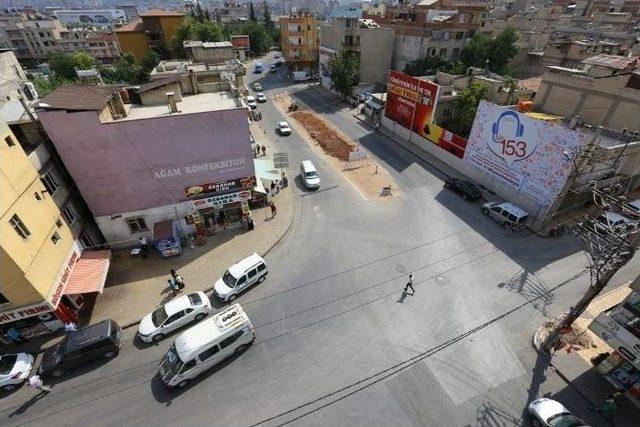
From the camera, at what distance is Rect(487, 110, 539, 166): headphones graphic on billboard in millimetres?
26859

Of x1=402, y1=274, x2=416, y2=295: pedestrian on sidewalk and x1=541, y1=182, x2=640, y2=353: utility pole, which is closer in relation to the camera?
x1=541, y1=182, x2=640, y2=353: utility pole

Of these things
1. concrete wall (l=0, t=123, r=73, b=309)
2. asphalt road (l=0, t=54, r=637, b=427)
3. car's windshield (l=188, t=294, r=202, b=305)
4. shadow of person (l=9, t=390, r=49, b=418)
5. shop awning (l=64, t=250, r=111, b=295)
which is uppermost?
concrete wall (l=0, t=123, r=73, b=309)

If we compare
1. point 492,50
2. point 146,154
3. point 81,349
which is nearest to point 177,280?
point 81,349

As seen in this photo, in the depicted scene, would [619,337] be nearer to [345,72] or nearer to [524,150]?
[524,150]

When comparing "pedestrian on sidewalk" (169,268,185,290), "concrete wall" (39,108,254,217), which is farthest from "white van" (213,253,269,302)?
"concrete wall" (39,108,254,217)

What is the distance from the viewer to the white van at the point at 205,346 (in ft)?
52.4

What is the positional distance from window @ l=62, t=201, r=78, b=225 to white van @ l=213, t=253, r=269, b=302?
11.1 metres

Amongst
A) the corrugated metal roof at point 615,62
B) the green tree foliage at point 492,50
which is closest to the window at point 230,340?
the corrugated metal roof at point 615,62

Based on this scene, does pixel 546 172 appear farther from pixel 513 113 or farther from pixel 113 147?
pixel 113 147

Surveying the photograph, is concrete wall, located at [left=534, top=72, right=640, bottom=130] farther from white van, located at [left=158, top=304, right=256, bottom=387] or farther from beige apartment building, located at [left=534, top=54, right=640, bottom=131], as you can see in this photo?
white van, located at [left=158, top=304, right=256, bottom=387]

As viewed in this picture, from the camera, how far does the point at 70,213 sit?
72.4 feet

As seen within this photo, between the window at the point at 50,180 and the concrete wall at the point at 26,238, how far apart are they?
3.56 feet

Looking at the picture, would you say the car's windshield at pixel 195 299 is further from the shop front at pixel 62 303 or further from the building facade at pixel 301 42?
the building facade at pixel 301 42

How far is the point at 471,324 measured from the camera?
19.0m
